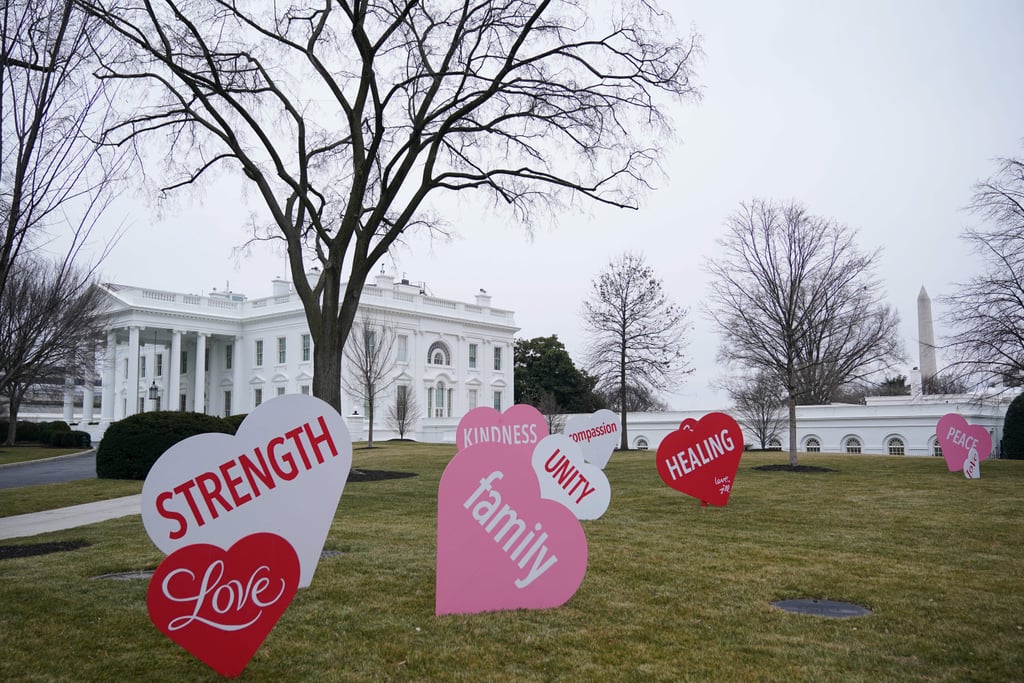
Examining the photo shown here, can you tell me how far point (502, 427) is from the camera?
11.5 meters

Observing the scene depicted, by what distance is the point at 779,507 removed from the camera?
12586 millimetres

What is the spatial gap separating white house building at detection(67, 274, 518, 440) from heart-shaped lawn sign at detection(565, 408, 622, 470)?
33823 mm

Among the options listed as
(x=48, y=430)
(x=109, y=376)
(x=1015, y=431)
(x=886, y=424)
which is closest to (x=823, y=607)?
(x=1015, y=431)

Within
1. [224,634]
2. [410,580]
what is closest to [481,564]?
[410,580]

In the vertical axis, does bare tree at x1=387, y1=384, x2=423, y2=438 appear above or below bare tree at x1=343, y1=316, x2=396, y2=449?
below

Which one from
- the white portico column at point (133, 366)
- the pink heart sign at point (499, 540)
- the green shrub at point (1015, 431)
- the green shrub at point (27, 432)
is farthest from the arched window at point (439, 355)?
the pink heart sign at point (499, 540)

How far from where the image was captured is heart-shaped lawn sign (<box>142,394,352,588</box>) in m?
4.59

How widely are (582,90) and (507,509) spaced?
13.4 m

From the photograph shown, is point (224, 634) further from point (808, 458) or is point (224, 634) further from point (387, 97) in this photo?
point (808, 458)

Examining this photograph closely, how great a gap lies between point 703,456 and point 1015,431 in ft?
70.2

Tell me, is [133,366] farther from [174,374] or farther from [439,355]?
[439,355]

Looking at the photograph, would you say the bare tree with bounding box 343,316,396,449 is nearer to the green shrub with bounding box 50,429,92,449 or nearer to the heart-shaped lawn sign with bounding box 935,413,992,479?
the green shrub with bounding box 50,429,92,449

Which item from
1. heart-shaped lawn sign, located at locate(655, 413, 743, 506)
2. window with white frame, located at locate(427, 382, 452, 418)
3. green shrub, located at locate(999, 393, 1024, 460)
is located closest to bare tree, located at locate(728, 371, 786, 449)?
green shrub, located at locate(999, 393, 1024, 460)

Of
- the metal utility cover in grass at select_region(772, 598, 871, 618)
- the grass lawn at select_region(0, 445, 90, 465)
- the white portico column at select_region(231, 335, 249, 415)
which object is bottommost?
the grass lawn at select_region(0, 445, 90, 465)
